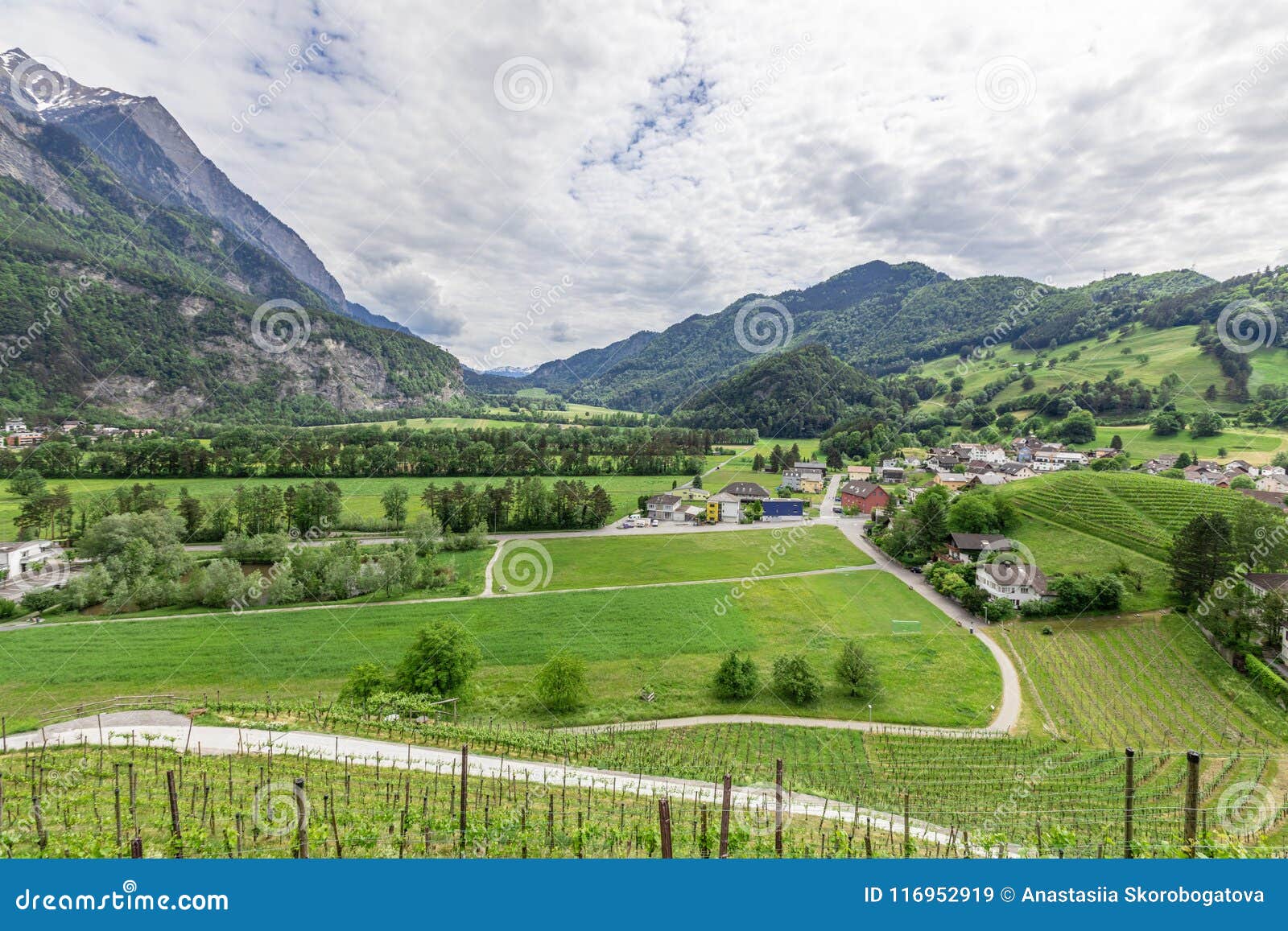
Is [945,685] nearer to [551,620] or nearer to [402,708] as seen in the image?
[551,620]

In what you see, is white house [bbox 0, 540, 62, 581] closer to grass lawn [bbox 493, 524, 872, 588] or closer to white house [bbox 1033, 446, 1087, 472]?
grass lawn [bbox 493, 524, 872, 588]

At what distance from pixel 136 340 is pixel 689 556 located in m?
161

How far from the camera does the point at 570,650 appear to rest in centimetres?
2769

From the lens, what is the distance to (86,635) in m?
28.3

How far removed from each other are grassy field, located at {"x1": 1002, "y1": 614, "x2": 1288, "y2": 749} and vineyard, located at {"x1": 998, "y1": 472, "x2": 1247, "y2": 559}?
43.0 feet

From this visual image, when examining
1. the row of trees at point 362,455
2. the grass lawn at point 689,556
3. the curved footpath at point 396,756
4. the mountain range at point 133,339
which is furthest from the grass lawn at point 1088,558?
the mountain range at point 133,339

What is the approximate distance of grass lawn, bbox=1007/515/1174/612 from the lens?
35562 mm

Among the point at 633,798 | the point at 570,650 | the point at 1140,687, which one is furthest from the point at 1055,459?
the point at 633,798

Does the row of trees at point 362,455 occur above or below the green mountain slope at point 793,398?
below

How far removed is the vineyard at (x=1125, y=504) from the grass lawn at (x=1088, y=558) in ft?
4.02

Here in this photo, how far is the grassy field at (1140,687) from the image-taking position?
2222 centimetres

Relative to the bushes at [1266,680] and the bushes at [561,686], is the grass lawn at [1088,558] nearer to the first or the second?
the bushes at [1266,680]

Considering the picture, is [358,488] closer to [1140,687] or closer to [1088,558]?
[1140,687]

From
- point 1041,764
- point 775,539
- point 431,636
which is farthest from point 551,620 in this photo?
point 775,539
